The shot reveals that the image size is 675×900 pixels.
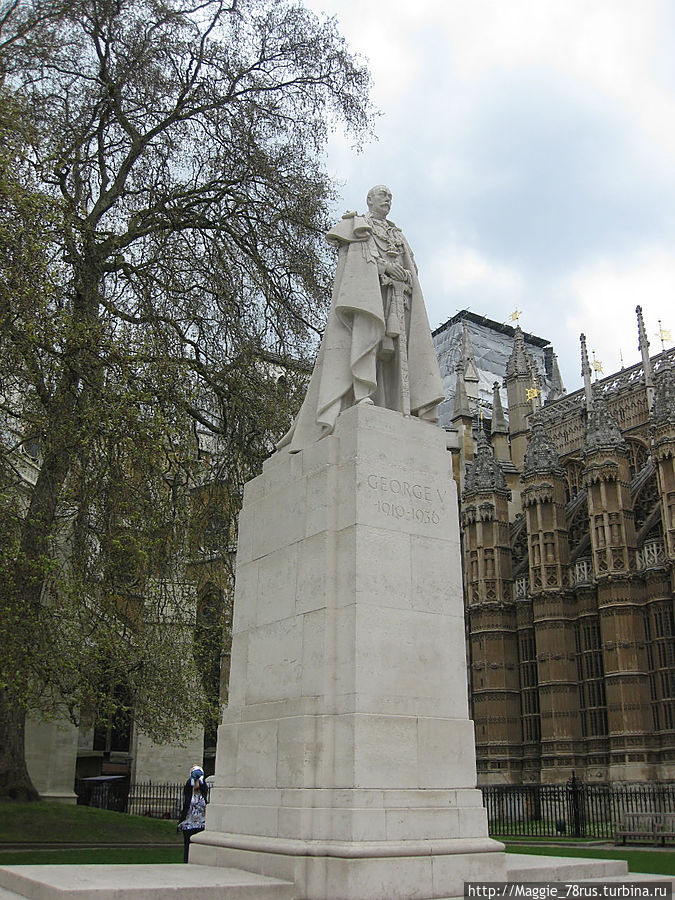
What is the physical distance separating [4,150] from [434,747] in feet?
33.5

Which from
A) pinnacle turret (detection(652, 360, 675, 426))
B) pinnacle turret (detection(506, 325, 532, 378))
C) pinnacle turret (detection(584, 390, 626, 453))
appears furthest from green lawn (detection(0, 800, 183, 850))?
pinnacle turret (detection(506, 325, 532, 378))

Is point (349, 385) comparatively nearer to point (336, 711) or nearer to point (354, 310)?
point (354, 310)

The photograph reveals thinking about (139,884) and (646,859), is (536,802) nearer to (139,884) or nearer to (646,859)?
(646,859)

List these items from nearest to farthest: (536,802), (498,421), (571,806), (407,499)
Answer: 1. (407,499)
2. (571,806)
3. (536,802)
4. (498,421)

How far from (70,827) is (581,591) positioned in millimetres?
21590

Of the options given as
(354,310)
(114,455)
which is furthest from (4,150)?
(354,310)

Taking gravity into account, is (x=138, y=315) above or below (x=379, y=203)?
above


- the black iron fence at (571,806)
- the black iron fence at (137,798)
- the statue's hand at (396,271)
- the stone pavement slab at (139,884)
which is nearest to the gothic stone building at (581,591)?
the black iron fence at (571,806)

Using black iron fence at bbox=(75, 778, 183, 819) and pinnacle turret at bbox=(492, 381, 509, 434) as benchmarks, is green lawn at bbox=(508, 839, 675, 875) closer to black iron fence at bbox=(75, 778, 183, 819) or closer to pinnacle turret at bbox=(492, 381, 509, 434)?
black iron fence at bbox=(75, 778, 183, 819)

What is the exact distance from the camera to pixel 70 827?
45.3 feet

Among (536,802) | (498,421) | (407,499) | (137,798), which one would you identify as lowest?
(536,802)

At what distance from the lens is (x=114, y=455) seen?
12.3 m

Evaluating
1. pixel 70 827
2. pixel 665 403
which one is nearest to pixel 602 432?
pixel 665 403

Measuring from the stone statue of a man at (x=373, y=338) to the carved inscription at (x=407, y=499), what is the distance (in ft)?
2.46
